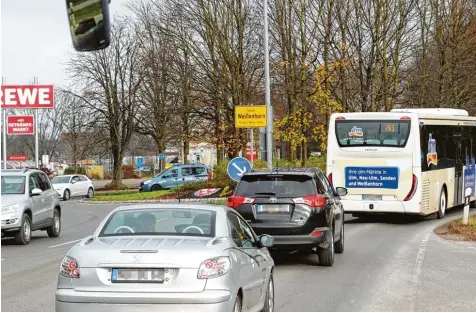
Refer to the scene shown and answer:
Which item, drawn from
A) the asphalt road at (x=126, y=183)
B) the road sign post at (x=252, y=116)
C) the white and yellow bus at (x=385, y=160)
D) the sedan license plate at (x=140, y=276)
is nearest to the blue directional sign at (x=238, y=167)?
the road sign post at (x=252, y=116)

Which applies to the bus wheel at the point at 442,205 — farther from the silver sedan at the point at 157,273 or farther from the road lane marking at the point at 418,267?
the silver sedan at the point at 157,273

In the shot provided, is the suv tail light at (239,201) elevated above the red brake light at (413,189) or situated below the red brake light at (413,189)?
above

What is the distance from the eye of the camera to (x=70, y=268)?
23.6ft

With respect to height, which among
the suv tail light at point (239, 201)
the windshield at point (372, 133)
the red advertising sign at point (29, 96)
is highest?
the red advertising sign at point (29, 96)

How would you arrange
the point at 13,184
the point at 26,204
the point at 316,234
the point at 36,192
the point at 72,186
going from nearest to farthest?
1. the point at 316,234
2. the point at 26,204
3. the point at 36,192
4. the point at 13,184
5. the point at 72,186

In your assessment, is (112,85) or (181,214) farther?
(112,85)

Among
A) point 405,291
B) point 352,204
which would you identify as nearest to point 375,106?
point 352,204

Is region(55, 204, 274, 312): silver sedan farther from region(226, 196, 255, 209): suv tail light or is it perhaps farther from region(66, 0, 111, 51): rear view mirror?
region(226, 196, 255, 209): suv tail light

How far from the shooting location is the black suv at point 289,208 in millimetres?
13047

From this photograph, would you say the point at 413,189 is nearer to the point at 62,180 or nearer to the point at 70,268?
the point at 70,268

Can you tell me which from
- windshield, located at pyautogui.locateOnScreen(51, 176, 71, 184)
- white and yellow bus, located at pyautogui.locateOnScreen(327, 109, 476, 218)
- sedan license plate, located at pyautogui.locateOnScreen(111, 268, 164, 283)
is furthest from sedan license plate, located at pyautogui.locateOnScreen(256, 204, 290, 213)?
windshield, located at pyautogui.locateOnScreen(51, 176, 71, 184)

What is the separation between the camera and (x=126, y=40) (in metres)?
59.4

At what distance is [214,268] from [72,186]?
45.4 metres

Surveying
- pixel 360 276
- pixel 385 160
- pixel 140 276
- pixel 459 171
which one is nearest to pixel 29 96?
pixel 459 171
